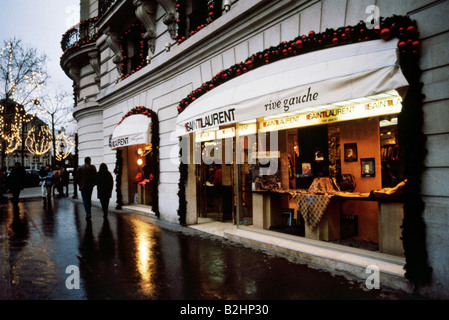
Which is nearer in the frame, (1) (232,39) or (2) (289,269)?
(2) (289,269)

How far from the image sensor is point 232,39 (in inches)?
309

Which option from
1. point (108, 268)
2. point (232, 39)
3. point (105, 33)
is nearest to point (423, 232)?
point (108, 268)

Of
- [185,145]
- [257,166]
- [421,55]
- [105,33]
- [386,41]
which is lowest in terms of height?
[257,166]

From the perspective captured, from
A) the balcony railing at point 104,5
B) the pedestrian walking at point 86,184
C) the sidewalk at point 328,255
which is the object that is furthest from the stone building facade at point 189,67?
the pedestrian walking at point 86,184

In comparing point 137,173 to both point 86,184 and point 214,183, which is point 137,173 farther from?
point 214,183

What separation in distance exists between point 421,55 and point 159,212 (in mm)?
9174

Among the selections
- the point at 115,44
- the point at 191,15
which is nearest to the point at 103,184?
the point at 191,15

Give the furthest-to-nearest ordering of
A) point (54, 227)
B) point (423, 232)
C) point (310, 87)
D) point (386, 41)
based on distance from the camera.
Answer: point (54, 227), point (310, 87), point (386, 41), point (423, 232)

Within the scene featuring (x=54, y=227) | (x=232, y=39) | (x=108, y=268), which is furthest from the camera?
(x=54, y=227)

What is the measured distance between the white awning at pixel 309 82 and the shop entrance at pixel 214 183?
2866mm

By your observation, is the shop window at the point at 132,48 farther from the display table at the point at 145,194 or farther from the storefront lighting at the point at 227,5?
the storefront lighting at the point at 227,5

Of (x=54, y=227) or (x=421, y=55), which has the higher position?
(x=421, y=55)

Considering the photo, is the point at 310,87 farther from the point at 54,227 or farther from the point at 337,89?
the point at 54,227

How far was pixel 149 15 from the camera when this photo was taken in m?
11.3
